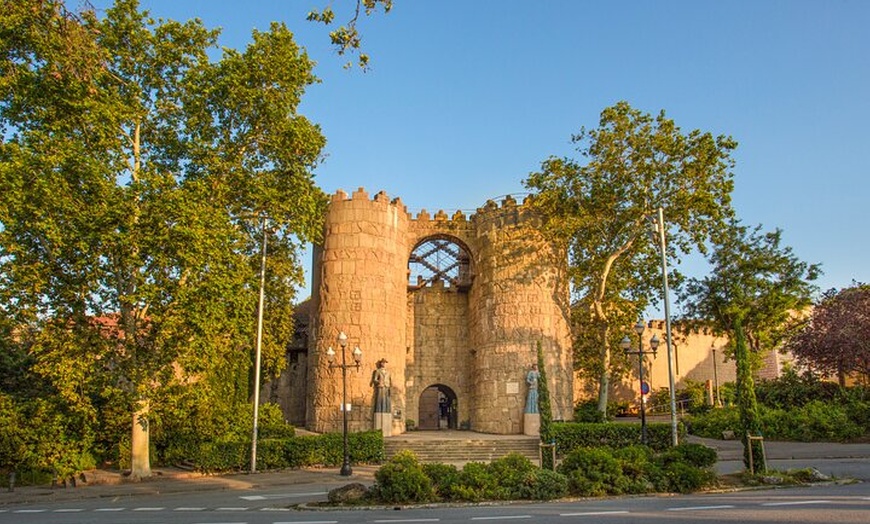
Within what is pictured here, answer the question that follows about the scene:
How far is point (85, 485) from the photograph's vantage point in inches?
835

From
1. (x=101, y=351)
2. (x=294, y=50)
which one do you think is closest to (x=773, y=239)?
(x=294, y=50)

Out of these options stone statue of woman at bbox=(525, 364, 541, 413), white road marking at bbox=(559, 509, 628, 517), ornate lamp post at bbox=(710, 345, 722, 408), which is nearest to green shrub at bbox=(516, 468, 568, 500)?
white road marking at bbox=(559, 509, 628, 517)

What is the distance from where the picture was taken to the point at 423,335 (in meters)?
36.5

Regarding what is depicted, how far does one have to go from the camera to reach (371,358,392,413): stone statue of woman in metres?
30.2

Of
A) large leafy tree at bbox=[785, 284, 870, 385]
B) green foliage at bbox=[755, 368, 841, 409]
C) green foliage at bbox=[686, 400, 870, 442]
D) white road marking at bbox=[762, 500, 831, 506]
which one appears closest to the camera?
white road marking at bbox=[762, 500, 831, 506]

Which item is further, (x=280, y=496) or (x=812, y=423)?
(x=812, y=423)

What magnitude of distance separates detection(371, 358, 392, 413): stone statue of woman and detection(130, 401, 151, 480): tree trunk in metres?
10.3

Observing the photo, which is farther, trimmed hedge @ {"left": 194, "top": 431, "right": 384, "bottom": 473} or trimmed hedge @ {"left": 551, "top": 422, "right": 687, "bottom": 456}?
trimmed hedge @ {"left": 551, "top": 422, "right": 687, "bottom": 456}

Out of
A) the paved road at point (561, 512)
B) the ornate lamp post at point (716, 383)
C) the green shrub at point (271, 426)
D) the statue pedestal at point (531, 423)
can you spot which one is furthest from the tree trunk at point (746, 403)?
the ornate lamp post at point (716, 383)

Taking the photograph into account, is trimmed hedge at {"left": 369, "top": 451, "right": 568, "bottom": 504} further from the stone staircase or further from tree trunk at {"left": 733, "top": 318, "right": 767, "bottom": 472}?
the stone staircase

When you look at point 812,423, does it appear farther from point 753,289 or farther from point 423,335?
point 423,335

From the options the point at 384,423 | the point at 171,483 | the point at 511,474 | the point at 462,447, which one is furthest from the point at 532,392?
the point at 511,474

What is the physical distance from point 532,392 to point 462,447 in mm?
5259

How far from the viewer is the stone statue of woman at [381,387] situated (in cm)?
3023
